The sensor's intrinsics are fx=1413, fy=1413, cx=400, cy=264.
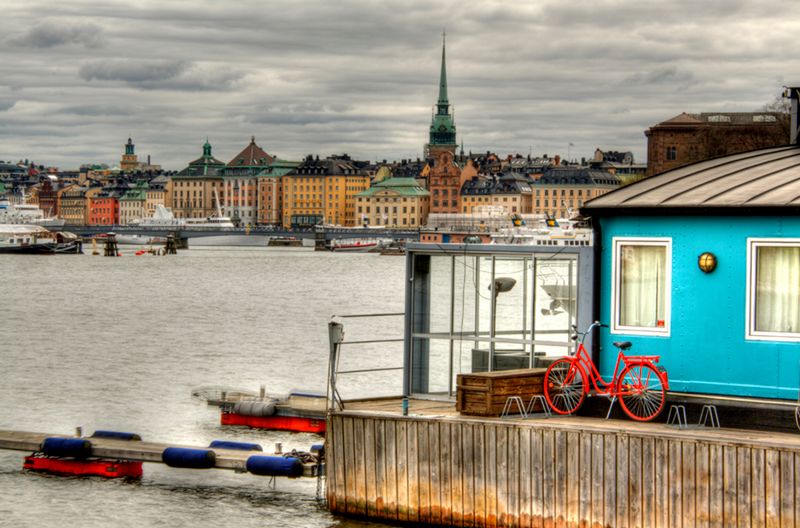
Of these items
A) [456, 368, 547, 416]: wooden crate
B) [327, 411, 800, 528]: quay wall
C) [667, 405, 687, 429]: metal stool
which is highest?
[456, 368, 547, 416]: wooden crate

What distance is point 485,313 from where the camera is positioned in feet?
59.9

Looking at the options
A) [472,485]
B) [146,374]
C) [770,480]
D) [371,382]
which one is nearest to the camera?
[770,480]

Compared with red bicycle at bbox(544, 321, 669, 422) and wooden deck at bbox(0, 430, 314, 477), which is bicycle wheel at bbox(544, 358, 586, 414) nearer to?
red bicycle at bbox(544, 321, 669, 422)

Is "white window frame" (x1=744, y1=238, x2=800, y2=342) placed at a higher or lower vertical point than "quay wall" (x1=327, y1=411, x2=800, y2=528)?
higher

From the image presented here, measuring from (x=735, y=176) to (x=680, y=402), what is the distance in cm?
304

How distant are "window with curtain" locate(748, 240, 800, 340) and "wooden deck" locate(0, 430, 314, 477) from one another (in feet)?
25.0

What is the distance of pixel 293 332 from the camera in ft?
218

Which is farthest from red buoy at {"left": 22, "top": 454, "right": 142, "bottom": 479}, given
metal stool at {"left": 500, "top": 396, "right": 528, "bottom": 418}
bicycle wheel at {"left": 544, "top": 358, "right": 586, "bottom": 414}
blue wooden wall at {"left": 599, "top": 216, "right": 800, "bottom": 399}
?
blue wooden wall at {"left": 599, "top": 216, "right": 800, "bottom": 399}

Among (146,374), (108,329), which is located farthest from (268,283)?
(146,374)

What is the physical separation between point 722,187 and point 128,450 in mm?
11075

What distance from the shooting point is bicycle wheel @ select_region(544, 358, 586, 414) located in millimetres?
17094

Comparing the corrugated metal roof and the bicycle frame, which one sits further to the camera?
the bicycle frame

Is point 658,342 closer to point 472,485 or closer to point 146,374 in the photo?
point 472,485

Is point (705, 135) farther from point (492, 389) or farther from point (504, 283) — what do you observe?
point (492, 389)
